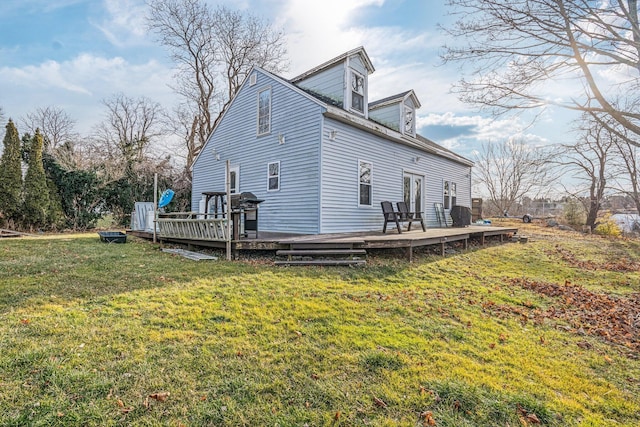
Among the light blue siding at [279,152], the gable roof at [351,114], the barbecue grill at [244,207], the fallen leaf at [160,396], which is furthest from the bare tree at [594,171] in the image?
the fallen leaf at [160,396]

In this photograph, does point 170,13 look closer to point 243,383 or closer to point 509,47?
point 509,47

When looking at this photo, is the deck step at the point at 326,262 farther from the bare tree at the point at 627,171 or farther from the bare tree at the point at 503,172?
the bare tree at the point at 503,172

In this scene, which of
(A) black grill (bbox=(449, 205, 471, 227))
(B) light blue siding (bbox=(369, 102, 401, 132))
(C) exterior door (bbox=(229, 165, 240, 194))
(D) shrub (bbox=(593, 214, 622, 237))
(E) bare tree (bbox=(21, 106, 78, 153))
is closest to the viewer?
(C) exterior door (bbox=(229, 165, 240, 194))

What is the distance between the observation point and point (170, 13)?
62.5ft

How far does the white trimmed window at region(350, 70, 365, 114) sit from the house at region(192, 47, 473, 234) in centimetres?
3

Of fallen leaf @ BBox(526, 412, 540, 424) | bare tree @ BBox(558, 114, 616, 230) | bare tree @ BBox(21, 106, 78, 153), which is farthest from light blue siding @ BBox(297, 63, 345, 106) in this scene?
bare tree @ BBox(21, 106, 78, 153)

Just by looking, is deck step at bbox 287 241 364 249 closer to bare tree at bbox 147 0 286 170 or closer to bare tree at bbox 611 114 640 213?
bare tree at bbox 611 114 640 213

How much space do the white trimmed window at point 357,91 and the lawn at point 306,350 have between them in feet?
21.9

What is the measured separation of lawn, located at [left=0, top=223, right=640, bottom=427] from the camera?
6.68 feet

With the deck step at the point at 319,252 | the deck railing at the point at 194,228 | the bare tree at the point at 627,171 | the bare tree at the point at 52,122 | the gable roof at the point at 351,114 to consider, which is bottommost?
the deck step at the point at 319,252

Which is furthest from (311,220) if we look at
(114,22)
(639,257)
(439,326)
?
(639,257)

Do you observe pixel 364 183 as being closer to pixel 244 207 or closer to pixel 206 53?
pixel 244 207

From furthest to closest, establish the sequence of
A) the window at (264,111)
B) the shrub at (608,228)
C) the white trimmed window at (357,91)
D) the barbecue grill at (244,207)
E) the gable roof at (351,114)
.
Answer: the shrub at (608,228) → the window at (264,111) → the white trimmed window at (357,91) → the gable roof at (351,114) → the barbecue grill at (244,207)

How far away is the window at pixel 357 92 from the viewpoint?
10.0m
